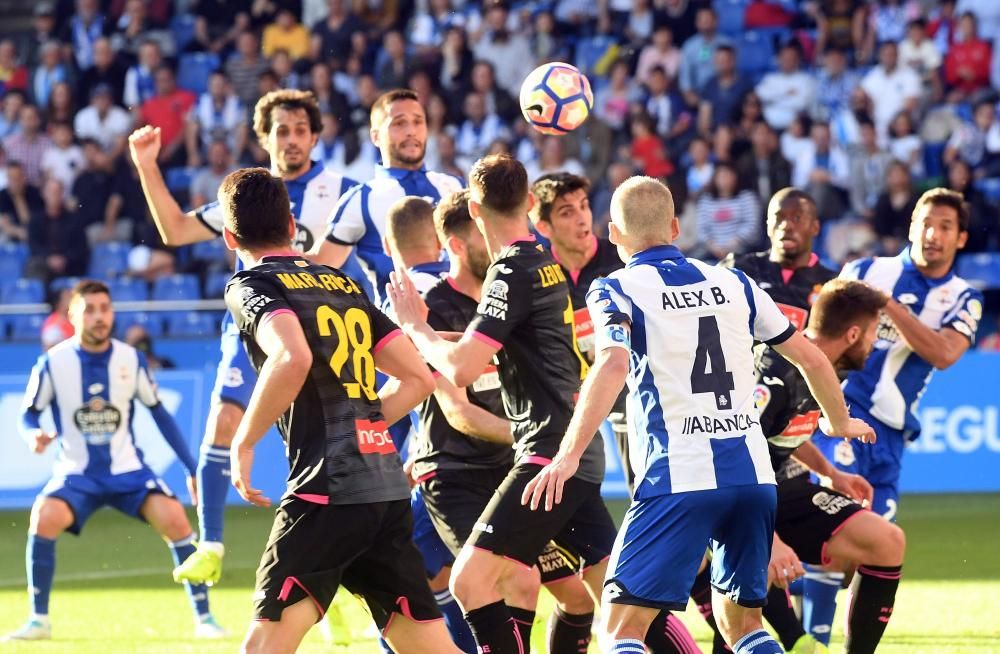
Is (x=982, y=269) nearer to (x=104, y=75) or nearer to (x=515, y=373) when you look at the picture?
(x=104, y=75)

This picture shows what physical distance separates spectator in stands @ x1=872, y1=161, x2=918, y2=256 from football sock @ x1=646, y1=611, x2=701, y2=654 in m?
11.1

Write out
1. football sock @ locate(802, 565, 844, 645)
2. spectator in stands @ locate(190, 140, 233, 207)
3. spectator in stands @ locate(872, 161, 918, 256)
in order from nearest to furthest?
football sock @ locate(802, 565, 844, 645) < spectator in stands @ locate(872, 161, 918, 256) < spectator in stands @ locate(190, 140, 233, 207)

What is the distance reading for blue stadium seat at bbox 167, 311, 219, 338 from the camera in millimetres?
16797

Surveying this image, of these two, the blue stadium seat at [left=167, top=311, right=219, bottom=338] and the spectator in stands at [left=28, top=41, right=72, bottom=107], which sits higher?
the spectator in stands at [left=28, top=41, right=72, bottom=107]

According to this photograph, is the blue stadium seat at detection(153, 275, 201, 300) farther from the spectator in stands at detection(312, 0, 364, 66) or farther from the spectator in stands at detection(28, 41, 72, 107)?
the spectator in stands at detection(28, 41, 72, 107)

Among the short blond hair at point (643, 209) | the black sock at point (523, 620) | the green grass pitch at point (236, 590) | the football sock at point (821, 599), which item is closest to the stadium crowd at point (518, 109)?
the green grass pitch at point (236, 590)

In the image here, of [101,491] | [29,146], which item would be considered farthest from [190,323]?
[101,491]

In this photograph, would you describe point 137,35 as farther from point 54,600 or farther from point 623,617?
point 623,617

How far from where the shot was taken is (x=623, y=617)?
16.7ft

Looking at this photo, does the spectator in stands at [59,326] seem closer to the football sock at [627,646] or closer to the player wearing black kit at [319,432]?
the player wearing black kit at [319,432]

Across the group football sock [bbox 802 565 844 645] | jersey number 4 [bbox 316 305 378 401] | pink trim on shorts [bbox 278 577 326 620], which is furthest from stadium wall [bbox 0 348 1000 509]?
pink trim on shorts [bbox 278 577 326 620]

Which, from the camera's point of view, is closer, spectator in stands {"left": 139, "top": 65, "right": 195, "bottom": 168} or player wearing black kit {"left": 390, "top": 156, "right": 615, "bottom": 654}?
player wearing black kit {"left": 390, "top": 156, "right": 615, "bottom": 654}

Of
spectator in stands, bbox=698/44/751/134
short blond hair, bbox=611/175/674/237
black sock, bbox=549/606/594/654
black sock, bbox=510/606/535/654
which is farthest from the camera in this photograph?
spectator in stands, bbox=698/44/751/134

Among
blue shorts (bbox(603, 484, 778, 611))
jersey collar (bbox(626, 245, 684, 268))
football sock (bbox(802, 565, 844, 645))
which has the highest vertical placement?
jersey collar (bbox(626, 245, 684, 268))
